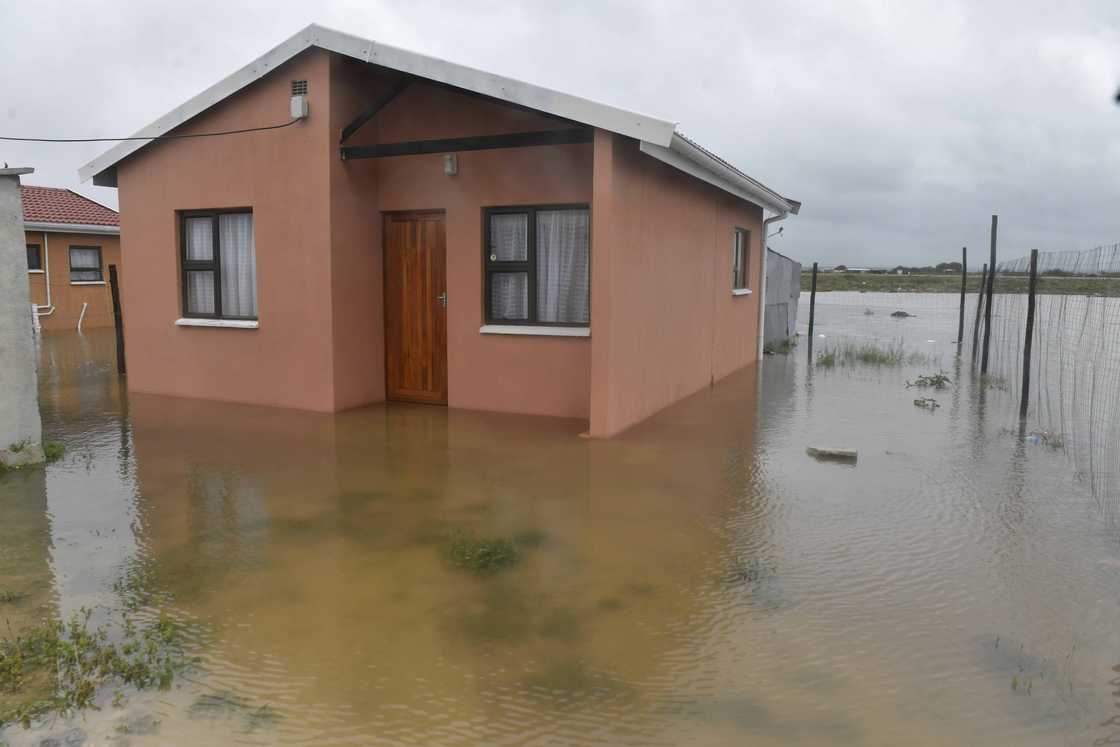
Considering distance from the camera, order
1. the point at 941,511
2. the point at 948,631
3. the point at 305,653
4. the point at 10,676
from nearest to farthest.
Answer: the point at 10,676, the point at 305,653, the point at 948,631, the point at 941,511

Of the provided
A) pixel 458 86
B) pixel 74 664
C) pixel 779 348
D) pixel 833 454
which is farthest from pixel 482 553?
pixel 779 348

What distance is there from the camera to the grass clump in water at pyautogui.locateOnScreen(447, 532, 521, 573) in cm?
508

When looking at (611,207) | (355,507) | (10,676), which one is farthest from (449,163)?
(10,676)

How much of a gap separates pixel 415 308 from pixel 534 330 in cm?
175

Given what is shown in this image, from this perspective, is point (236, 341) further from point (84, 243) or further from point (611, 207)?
point (84, 243)

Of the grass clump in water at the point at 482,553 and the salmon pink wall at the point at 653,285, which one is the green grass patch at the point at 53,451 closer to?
the grass clump in water at the point at 482,553

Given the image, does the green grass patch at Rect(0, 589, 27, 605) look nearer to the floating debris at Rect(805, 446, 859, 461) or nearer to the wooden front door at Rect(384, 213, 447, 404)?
the wooden front door at Rect(384, 213, 447, 404)

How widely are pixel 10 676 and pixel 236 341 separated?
7.26 m

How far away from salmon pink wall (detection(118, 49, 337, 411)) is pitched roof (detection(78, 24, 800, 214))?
18cm

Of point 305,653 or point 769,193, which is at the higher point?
point 769,193

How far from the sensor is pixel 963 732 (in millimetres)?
3330

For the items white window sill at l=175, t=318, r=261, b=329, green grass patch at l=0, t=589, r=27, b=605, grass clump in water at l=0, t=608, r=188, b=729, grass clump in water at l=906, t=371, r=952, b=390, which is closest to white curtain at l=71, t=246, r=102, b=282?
white window sill at l=175, t=318, r=261, b=329

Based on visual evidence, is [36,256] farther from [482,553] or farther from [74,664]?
[74,664]

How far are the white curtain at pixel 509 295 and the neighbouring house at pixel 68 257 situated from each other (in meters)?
16.8
